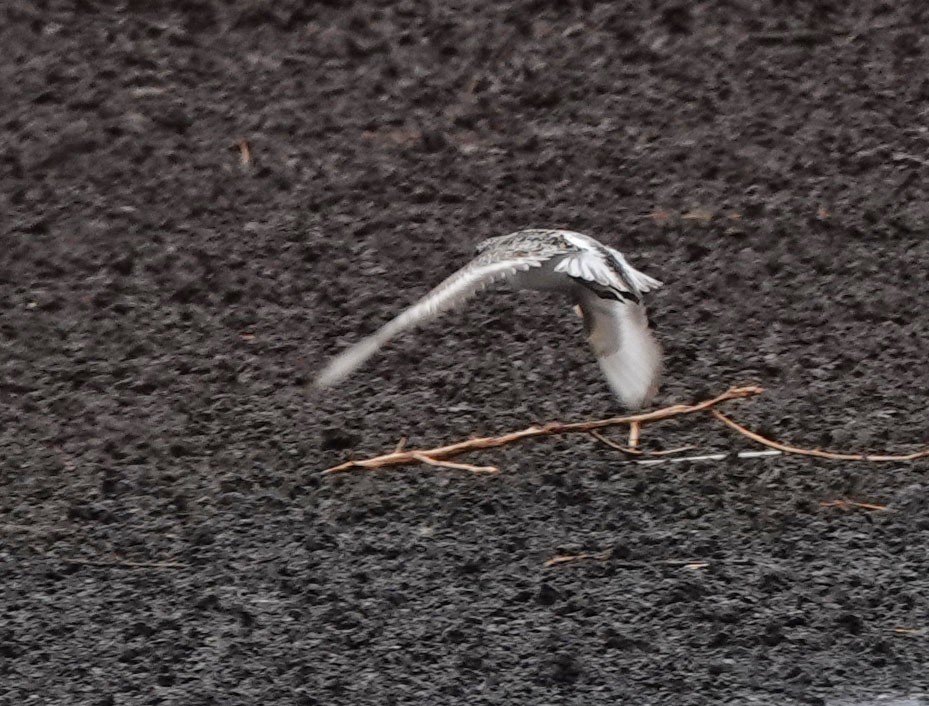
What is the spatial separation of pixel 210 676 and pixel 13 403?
110 centimetres

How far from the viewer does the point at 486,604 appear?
90.7 inches

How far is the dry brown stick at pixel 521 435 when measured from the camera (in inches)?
108

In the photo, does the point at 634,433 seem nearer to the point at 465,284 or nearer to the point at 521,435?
the point at 521,435

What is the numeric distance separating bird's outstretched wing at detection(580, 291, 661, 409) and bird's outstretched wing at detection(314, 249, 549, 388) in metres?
0.19

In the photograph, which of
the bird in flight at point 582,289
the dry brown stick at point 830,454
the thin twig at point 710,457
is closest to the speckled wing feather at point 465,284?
the bird in flight at point 582,289

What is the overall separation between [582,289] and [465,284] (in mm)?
294

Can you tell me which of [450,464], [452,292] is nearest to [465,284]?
[452,292]

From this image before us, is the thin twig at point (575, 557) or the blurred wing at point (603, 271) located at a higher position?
the blurred wing at point (603, 271)

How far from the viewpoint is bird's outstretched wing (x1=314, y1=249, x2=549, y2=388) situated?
6.14ft

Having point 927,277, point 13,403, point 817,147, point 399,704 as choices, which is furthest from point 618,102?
point 399,704

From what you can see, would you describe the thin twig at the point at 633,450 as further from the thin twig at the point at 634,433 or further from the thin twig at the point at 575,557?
the thin twig at the point at 575,557

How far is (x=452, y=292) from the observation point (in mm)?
1965

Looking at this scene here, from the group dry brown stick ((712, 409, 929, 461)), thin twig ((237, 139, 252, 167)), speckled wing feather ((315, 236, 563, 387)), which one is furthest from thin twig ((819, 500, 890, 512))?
thin twig ((237, 139, 252, 167))

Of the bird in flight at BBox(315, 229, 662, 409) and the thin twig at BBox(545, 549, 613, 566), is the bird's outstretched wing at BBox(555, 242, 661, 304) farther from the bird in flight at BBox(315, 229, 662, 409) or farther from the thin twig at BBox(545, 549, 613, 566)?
the thin twig at BBox(545, 549, 613, 566)
